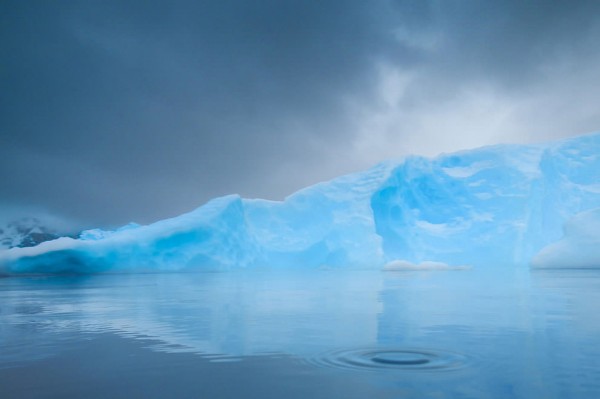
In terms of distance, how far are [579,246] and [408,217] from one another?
1159 centimetres

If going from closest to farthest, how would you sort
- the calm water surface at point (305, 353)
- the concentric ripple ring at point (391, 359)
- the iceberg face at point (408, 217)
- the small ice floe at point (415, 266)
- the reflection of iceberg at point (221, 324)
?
the calm water surface at point (305, 353)
the concentric ripple ring at point (391, 359)
the reflection of iceberg at point (221, 324)
the iceberg face at point (408, 217)
the small ice floe at point (415, 266)

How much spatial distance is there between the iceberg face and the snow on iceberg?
233 inches

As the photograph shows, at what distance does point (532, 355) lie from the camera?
427 centimetres

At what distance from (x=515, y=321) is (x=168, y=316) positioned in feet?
16.4

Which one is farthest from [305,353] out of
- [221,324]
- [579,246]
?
[579,246]

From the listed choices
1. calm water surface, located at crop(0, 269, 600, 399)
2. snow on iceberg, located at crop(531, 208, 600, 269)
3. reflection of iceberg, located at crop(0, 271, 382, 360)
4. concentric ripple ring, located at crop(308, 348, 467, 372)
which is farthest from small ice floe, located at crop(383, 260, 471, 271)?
concentric ripple ring, located at crop(308, 348, 467, 372)

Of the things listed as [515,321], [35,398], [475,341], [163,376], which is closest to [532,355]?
[475,341]

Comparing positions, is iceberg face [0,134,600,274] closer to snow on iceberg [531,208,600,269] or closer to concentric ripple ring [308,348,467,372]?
snow on iceberg [531,208,600,269]

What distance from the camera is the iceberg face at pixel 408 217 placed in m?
28.8

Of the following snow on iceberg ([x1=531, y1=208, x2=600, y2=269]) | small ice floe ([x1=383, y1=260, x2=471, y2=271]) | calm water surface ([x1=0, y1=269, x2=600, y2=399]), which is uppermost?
snow on iceberg ([x1=531, y1=208, x2=600, y2=269])

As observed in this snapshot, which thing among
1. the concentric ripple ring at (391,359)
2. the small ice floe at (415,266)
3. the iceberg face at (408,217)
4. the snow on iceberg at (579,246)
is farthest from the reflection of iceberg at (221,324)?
the small ice floe at (415,266)

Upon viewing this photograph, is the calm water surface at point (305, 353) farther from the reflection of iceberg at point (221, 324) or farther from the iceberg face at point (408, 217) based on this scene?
the iceberg face at point (408, 217)

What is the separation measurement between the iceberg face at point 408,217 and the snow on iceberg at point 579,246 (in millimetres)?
5912

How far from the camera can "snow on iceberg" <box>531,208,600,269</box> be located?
75.5 ft
